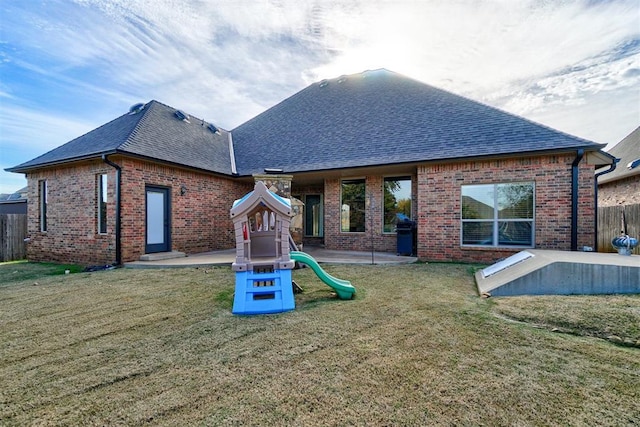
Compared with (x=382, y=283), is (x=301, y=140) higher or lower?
higher

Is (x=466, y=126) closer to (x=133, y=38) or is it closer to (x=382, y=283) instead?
(x=382, y=283)

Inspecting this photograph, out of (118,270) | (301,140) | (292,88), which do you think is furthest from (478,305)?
(292,88)

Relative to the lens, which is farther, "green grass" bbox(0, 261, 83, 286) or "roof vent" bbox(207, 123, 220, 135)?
"roof vent" bbox(207, 123, 220, 135)

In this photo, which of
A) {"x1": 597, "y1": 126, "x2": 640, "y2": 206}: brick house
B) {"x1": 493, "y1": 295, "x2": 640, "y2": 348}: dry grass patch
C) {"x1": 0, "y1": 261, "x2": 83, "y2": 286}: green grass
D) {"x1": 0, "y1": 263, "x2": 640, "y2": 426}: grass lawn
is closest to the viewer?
{"x1": 0, "y1": 263, "x2": 640, "y2": 426}: grass lawn

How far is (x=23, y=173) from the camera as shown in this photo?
420 inches

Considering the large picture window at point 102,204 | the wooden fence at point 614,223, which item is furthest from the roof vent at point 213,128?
the wooden fence at point 614,223

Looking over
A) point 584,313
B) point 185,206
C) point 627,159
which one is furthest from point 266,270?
point 627,159

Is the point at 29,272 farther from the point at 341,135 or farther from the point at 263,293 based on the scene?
the point at 341,135

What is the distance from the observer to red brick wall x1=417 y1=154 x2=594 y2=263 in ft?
24.1

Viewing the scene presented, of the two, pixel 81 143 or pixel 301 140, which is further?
pixel 301 140

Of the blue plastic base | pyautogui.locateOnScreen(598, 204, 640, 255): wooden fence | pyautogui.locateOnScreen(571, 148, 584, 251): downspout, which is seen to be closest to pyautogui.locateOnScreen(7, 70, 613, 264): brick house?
pyautogui.locateOnScreen(571, 148, 584, 251): downspout

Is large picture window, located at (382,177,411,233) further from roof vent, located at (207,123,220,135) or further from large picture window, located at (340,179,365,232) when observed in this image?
roof vent, located at (207,123,220,135)

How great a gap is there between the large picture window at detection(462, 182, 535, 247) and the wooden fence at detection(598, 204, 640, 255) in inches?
162

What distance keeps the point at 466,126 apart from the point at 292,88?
31.5 feet
